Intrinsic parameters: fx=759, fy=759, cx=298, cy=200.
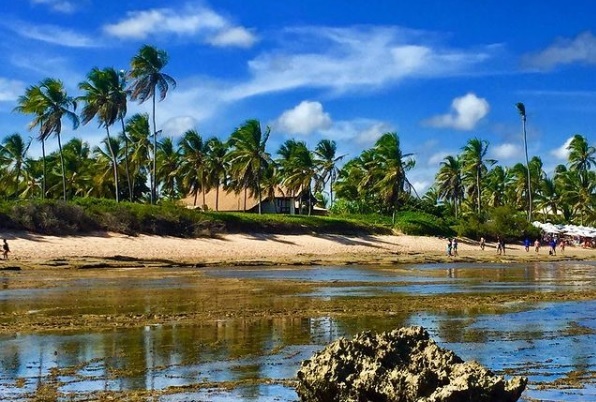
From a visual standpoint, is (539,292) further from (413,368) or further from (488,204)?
(488,204)

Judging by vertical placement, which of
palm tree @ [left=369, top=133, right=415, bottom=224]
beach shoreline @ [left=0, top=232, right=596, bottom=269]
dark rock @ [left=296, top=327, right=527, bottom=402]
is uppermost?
palm tree @ [left=369, top=133, right=415, bottom=224]

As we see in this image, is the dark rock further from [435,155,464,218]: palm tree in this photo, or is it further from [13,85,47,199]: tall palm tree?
[435,155,464,218]: palm tree

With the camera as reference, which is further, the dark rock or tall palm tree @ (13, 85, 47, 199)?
tall palm tree @ (13, 85, 47, 199)

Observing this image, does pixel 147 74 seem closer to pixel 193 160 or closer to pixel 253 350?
pixel 193 160

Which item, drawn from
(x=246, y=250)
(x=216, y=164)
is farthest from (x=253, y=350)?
(x=216, y=164)

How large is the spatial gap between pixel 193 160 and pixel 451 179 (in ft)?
107

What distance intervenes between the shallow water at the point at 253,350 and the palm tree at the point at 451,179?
71.5 metres

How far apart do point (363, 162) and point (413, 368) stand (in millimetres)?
79755

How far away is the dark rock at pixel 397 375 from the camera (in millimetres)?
7285

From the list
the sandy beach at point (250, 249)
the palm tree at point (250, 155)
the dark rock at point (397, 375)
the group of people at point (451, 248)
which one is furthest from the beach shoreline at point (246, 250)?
the dark rock at point (397, 375)

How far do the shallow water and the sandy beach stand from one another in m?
19.9

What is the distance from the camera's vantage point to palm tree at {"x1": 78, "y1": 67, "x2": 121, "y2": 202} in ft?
204

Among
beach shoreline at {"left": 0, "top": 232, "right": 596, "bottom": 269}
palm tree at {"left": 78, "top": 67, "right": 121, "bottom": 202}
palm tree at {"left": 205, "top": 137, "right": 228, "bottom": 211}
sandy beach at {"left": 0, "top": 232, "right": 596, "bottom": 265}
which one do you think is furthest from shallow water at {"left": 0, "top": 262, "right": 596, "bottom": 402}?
palm tree at {"left": 205, "top": 137, "right": 228, "bottom": 211}

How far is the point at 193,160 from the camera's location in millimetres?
80188
